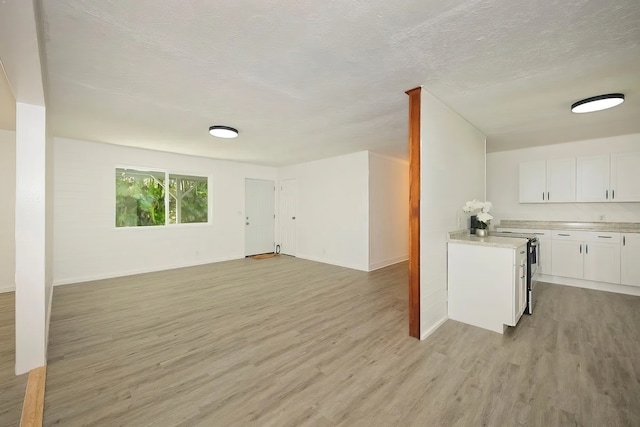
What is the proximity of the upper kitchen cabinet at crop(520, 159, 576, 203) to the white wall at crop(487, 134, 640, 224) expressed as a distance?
0.25 m

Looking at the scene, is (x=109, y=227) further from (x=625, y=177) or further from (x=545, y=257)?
(x=625, y=177)

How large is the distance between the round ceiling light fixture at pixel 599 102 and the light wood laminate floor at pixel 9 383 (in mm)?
5582

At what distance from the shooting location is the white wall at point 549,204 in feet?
14.1

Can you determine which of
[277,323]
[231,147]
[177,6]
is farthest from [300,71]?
[231,147]

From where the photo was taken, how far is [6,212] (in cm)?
409

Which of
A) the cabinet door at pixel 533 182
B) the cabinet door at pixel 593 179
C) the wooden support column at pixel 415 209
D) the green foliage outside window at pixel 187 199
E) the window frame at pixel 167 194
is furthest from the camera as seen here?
the green foliage outside window at pixel 187 199

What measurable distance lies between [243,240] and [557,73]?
6.55 meters

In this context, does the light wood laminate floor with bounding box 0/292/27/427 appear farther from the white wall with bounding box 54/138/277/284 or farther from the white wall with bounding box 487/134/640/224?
the white wall with bounding box 487/134/640/224

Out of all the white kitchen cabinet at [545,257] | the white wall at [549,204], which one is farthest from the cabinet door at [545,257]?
the white wall at [549,204]

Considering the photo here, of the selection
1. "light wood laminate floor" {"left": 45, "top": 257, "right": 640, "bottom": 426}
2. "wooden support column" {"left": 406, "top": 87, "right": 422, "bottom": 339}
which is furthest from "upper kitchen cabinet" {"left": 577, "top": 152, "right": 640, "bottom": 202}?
"wooden support column" {"left": 406, "top": 87, "right": 422, "bottom": 339}

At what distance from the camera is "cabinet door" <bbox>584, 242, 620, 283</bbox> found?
4012mm

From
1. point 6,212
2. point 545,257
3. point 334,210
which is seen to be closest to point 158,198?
point 6,212

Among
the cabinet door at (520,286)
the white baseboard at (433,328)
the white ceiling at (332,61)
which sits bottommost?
the white baseboard at (433,328)

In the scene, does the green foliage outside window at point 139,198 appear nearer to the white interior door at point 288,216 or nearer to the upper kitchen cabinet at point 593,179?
the white interior door at point 288,216
